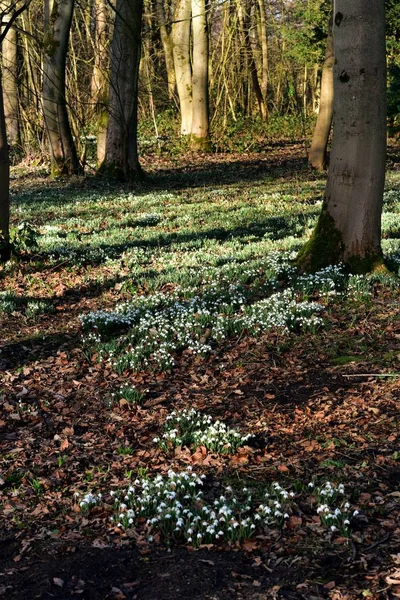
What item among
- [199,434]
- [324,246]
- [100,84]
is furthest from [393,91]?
[199,434]

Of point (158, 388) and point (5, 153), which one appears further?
point (5, 153)

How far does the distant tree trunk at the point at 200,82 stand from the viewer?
30.3m

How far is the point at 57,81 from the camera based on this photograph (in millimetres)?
22328

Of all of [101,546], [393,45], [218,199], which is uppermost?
[393,45]

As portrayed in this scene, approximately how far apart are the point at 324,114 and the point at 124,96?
260 inches

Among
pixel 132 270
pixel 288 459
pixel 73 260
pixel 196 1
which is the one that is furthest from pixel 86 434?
pixel 196 1

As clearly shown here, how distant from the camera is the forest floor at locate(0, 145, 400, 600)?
4.07 m

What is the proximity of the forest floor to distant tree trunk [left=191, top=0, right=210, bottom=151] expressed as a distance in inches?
749

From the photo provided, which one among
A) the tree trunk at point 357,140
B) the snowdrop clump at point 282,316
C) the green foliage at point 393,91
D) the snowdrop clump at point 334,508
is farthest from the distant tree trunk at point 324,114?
the snowdrop clump at point 334,508

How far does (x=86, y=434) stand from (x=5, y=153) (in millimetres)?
6680

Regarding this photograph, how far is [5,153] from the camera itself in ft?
37.3

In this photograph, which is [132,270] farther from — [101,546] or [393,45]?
[393,45]

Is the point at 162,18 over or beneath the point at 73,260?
over

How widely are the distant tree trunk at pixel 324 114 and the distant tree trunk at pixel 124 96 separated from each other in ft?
19.6
